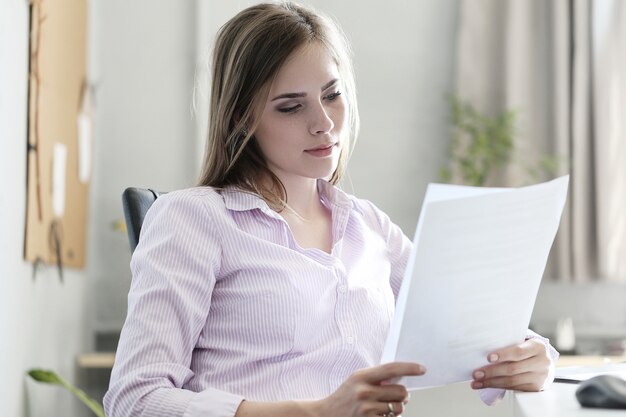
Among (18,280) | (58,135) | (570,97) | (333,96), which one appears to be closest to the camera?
(333,96)

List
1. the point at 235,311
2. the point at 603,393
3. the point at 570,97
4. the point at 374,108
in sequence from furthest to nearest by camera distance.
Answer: the point at 374,108 < the point at 570,97 < the point at 235,311 < the point at 603,393

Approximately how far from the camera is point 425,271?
3.71 ft

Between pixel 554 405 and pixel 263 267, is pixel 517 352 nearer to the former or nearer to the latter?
pixel 554 405

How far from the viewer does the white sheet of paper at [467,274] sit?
1.12 m

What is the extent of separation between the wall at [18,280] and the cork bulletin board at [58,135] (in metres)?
0.06

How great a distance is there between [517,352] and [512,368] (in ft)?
0.07

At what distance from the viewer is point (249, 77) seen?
62.1 inches

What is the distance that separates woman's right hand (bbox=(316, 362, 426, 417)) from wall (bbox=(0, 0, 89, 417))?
181 centimetres

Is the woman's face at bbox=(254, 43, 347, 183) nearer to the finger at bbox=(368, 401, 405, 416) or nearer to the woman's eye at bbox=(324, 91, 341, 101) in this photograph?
the woman's eye at bbox=(324, 91, 341, 101)

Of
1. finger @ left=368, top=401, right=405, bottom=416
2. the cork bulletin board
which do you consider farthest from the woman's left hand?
the cork bulletin board

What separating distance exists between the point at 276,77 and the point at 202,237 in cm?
28

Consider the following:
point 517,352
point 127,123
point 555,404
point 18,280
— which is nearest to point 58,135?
point 18,280

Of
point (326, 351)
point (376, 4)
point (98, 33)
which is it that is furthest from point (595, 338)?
point (326, 351)

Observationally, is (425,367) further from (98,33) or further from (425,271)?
(98,33)
